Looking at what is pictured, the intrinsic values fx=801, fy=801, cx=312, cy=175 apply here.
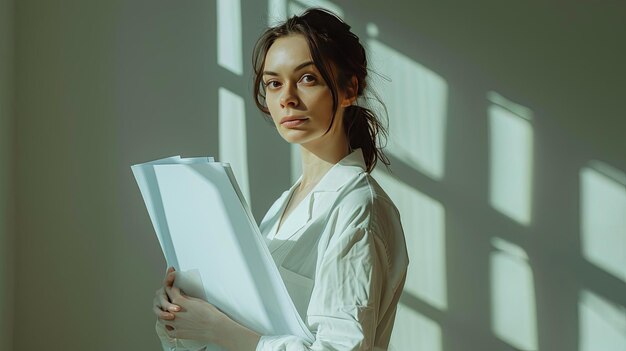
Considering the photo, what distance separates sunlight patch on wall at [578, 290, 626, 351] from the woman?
76.3 inches

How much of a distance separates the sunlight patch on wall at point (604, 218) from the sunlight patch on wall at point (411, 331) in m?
0.70

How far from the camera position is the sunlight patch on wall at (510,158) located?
3.10 m

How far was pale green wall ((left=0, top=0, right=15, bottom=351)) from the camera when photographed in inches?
104

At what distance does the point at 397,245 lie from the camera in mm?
1328

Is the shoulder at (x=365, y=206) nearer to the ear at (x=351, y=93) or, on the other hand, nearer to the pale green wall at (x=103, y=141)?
the ear at (x=351, y=93)

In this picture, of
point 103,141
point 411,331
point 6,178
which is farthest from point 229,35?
point 411,331

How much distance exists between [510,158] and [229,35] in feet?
3.86

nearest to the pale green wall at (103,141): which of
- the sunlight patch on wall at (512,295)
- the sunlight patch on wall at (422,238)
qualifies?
the sunlight patch on wall at (422,238)

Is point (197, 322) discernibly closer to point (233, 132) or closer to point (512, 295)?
point (233, 132)

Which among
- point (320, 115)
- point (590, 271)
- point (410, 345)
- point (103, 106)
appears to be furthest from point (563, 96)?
point (320, 115)

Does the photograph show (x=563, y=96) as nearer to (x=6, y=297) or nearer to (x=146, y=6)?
(x=146, y=6)

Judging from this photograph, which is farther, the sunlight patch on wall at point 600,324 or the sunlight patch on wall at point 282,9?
the sunlight patch on wall at point 600,324

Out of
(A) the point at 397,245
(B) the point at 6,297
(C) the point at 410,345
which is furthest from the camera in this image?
(C) the point at 410,345

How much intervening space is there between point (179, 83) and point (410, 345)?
1303mm
